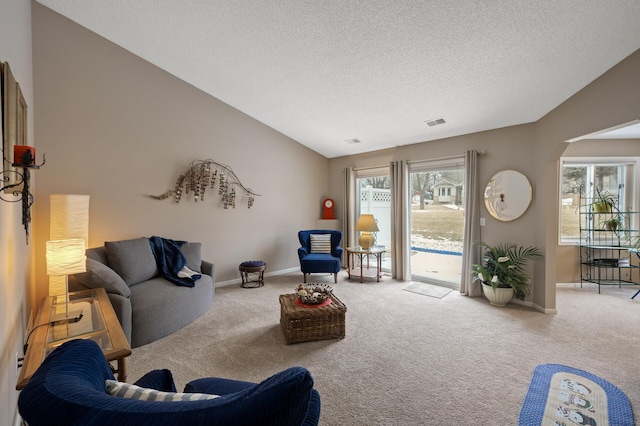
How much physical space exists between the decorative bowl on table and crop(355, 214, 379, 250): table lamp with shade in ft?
6.61

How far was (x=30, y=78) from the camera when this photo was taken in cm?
296

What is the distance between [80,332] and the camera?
1816 mm

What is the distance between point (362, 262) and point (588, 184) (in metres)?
4.07

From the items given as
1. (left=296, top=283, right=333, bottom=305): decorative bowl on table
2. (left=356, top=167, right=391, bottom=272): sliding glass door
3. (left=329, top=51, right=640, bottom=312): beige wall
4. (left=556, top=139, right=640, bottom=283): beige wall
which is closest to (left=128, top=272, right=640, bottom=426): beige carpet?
(left=296, top=283, right=333, bottom=305): decorative bowl on table

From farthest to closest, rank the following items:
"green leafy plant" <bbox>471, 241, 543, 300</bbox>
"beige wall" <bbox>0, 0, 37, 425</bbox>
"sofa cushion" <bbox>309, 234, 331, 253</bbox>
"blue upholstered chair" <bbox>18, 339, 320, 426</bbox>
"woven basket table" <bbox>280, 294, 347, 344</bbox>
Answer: "sofa cushion" <bbox>309, 234, 331, 253</bbox> → "green leafy plant" <bbox>471, 241, 543, 300</bbox> → "woven basket table" <bbox>280, 294, 347, 344</bbox> → "beige wall" <bbox>0, 0, 37, 425</bbox> → "blue upholstered chair" <bbox>18, 339, 320, 426</bbox>

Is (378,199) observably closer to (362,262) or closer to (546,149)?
(362,262)

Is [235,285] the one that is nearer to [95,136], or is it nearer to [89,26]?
[95,136]

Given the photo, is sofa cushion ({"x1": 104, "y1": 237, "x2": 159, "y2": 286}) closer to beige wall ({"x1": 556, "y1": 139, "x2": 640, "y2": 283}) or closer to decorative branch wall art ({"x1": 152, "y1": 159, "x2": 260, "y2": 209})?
decorative branch wall art ({"x1": 152, "y1": 159, "x2": 260, "y2": 209})

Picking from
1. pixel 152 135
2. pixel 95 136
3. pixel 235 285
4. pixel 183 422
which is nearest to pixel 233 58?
pixel 152 135

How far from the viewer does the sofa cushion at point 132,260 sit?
326 centimetres

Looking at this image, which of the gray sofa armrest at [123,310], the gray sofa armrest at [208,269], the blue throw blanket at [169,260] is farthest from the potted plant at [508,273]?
the gray sofa armrest at [123,310]

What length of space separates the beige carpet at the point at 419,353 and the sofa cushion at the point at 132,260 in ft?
2.79

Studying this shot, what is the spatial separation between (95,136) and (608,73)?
5486mm

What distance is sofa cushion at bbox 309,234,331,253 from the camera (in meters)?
5.44
